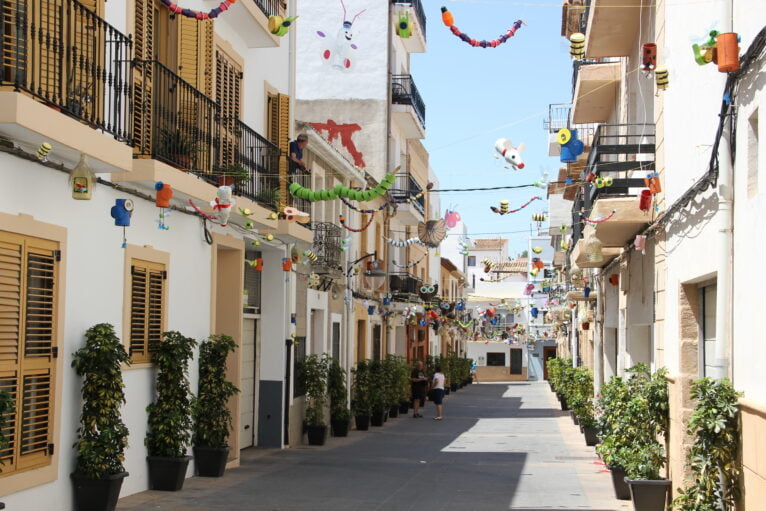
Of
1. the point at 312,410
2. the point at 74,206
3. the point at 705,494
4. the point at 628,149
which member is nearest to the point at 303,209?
the point at 312,410

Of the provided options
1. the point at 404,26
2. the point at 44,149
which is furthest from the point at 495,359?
the point at 44,149

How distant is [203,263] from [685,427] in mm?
7204

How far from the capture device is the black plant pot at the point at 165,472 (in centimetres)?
1279

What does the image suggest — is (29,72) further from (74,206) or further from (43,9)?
(74,206)

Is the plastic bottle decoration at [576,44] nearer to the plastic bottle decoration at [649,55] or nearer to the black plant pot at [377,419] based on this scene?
the plastic bottle decoration at [649,55]

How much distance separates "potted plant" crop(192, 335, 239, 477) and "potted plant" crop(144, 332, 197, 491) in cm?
117

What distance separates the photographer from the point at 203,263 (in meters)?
14.7

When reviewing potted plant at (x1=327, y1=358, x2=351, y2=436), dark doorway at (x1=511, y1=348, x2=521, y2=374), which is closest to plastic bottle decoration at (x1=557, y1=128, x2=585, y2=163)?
potted plant at (x1=327, y1=358, x2=351, y2=436)

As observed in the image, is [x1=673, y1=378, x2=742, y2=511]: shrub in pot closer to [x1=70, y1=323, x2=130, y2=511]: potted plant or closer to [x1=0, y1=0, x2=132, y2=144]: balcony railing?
[x1=70, y1=323, x2=130, y2=511]: potted plant

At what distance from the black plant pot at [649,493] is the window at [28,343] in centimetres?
622

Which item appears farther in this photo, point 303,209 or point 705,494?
point 303,209

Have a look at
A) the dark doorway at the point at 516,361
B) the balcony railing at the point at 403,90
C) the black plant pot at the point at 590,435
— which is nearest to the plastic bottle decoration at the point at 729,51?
the black plant pot at the point at 590,435

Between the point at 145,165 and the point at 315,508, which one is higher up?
the point at 145,165

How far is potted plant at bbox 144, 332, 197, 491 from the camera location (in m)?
12.8
